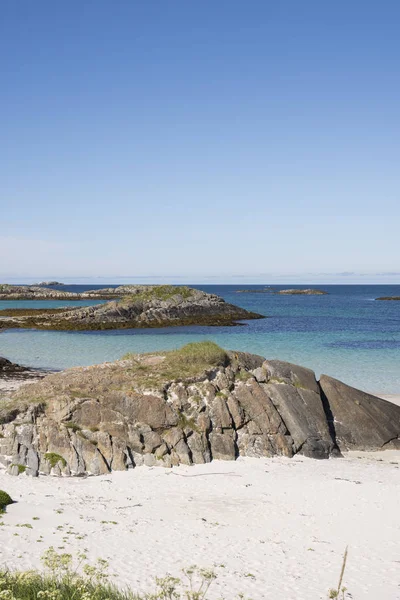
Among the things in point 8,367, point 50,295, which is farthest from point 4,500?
point 50,295

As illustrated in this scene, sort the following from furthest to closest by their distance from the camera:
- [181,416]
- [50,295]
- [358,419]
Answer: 1. [50,295]
2. [358,419]
3. [181,416]

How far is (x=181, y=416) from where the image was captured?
73.5ft

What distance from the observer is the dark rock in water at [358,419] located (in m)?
23.7

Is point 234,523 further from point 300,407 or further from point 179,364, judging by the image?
point 179,364

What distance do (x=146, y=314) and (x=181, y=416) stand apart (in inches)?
2511

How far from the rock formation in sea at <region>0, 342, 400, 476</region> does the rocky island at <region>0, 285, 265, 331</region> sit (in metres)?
53.0

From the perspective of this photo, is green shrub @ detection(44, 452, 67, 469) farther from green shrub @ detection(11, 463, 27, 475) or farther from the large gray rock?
the large gray rock

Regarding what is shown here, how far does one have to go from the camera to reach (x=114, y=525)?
15078 mm

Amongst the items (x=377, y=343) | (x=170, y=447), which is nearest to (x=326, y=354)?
(x=377, y=343)

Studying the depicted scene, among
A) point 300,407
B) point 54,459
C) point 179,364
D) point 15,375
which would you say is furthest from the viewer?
point 15,375

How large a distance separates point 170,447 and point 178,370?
14.7ft

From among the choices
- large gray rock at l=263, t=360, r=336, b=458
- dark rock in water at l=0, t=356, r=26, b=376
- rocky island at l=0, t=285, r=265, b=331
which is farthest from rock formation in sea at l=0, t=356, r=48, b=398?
rocky island at l=0, t=285, r=265, b=331

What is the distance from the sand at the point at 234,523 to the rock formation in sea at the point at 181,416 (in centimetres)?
88

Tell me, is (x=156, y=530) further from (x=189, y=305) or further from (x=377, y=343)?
(x=189, y=305)
